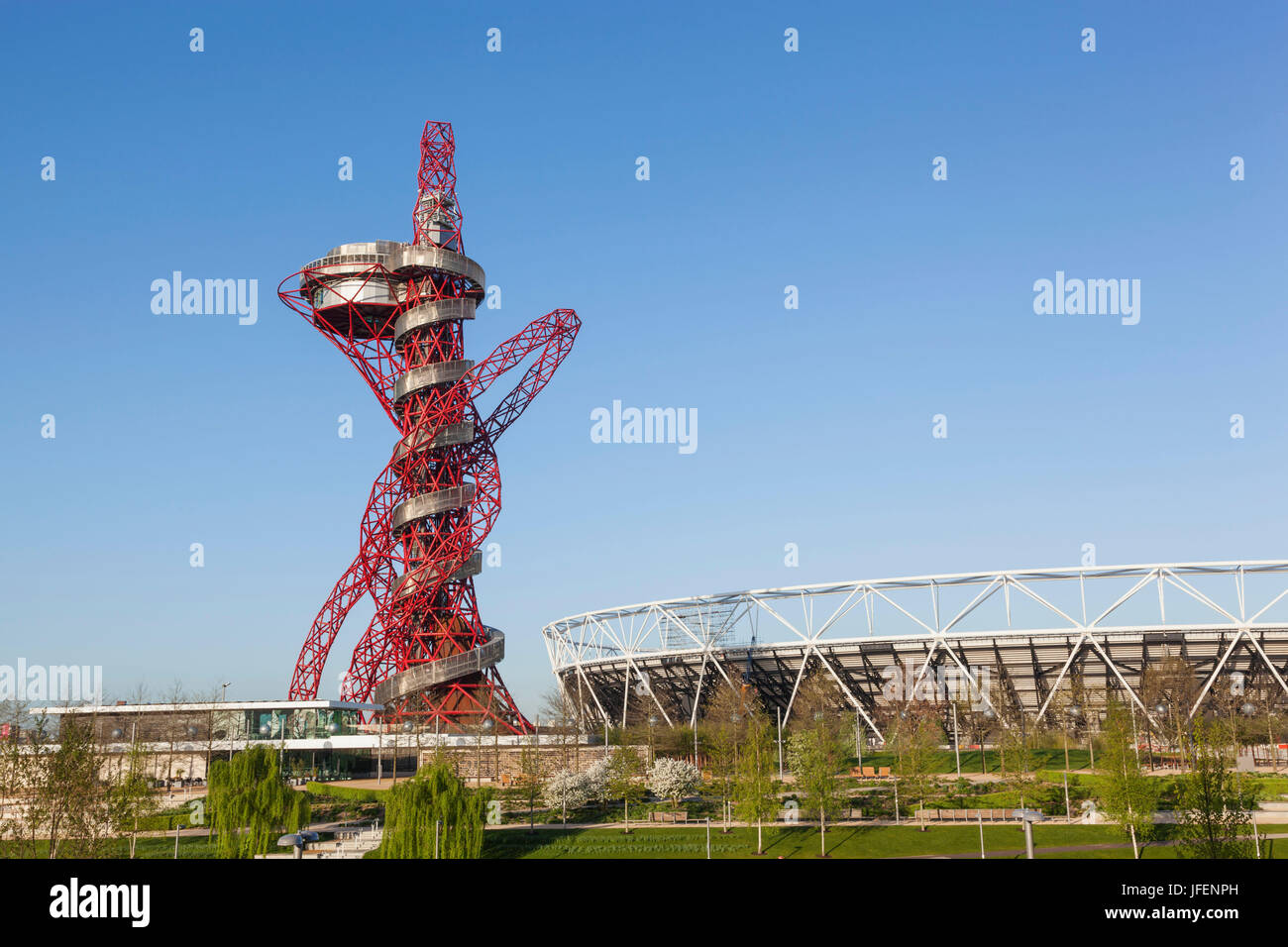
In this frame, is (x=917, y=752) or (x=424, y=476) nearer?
(x=917, y=752)

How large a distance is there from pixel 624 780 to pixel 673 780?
8.62 ft

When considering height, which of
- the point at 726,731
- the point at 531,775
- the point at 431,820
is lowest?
the point at 531,775

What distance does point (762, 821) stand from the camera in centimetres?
5219

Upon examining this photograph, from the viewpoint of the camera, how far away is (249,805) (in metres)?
42.1

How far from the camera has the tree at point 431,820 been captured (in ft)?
122

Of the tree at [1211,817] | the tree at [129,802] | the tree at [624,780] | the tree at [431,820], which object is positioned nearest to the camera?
the tree at [1211,817]

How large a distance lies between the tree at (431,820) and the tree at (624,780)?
52.6 feet

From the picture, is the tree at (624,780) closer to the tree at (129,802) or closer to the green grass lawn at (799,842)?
the green grass lawn at (799,842)

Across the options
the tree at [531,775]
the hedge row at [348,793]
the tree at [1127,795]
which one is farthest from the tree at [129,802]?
the tree at [1127,795]

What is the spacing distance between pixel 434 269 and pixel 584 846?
54188mm

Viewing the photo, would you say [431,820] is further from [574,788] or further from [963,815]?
[963,815]

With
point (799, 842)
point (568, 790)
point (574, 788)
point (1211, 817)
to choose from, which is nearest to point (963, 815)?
point (799, 842)

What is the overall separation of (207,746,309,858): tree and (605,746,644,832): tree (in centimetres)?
1714

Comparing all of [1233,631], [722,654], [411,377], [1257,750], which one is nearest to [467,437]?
[411,377]
